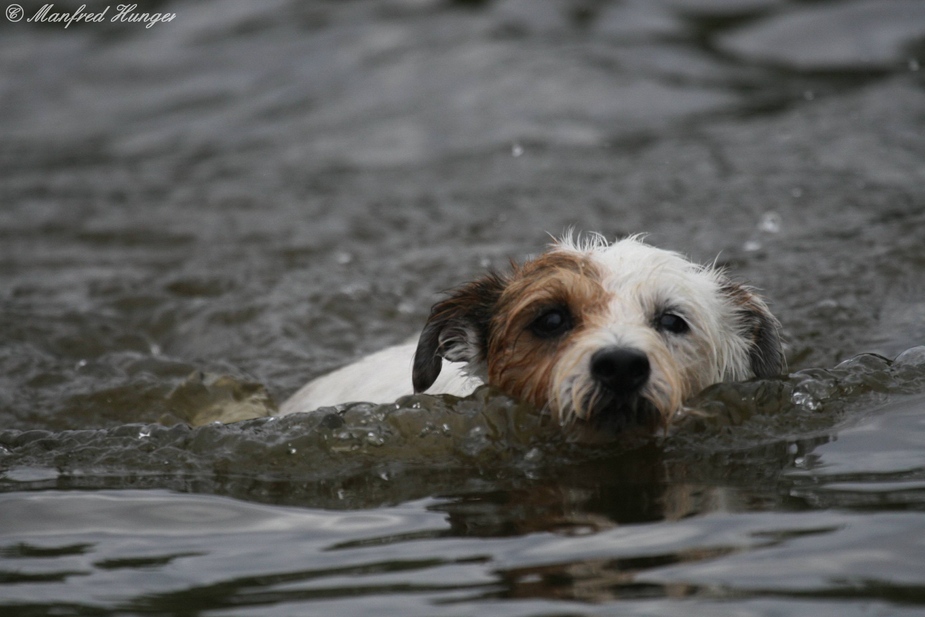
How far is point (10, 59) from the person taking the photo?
62.2 feet

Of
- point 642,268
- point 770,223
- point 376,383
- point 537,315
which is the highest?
point 770,223

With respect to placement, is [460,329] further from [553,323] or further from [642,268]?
[642,268]

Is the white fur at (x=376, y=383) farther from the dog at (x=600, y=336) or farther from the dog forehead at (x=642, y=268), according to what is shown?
the dog forehead at (x=642, y=268)

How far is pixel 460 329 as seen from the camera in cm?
577

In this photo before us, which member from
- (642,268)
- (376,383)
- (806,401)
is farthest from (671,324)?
(376,383)

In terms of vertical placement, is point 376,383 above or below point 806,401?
above

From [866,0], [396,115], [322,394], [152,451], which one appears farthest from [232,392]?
[866,0]

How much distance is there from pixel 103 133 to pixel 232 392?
9.94 m

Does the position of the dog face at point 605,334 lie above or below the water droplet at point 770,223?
below

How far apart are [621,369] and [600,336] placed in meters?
0.20

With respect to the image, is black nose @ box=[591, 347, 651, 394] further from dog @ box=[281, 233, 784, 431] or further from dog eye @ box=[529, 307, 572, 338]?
dog eye @ box=[529, 307, 572, 338]

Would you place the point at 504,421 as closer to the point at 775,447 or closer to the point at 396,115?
the point at 775,447

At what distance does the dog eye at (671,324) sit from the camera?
5.36 metres

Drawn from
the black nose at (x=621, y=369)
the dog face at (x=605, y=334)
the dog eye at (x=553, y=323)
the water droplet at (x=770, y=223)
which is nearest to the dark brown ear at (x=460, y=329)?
the dog face at (x=605, y=334)
